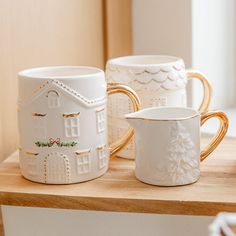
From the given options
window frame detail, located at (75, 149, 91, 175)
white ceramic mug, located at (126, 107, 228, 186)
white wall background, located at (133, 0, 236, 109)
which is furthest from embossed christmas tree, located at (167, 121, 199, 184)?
white wall background, located at (133, 0, 236, 109)

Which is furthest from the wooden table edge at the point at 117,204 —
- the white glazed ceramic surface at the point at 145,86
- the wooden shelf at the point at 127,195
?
the white glazed ceramic surface at the point at 145,86

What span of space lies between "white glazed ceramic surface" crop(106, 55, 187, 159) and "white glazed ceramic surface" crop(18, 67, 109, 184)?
74mm

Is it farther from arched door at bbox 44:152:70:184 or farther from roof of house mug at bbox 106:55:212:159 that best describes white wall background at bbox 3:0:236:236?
arched door at bbox 44:152:70:184

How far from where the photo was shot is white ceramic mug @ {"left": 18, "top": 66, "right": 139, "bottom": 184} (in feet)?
2.20

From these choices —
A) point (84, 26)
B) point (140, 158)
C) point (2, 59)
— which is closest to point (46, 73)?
point (2, 59)

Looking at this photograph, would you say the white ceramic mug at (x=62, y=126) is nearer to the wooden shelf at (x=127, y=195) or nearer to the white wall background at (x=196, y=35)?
the wooden shelf at (x=127, y=195)

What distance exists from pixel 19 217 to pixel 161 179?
195 millimetres

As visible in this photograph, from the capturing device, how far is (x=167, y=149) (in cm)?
67

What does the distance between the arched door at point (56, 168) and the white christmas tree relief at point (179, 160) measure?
12 cm

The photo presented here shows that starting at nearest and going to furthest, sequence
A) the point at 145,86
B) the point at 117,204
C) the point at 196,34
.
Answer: the point at 117,204, the point at 145,86, the point at 196,34

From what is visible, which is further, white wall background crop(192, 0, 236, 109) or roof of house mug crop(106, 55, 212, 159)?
white wall background crop(192, 0, 236, 109)

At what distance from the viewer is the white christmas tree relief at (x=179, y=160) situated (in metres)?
0.67

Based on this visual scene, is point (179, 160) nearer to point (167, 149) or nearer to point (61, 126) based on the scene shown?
point (167, 149)

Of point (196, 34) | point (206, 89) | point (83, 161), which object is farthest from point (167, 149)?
point (196, 34)
